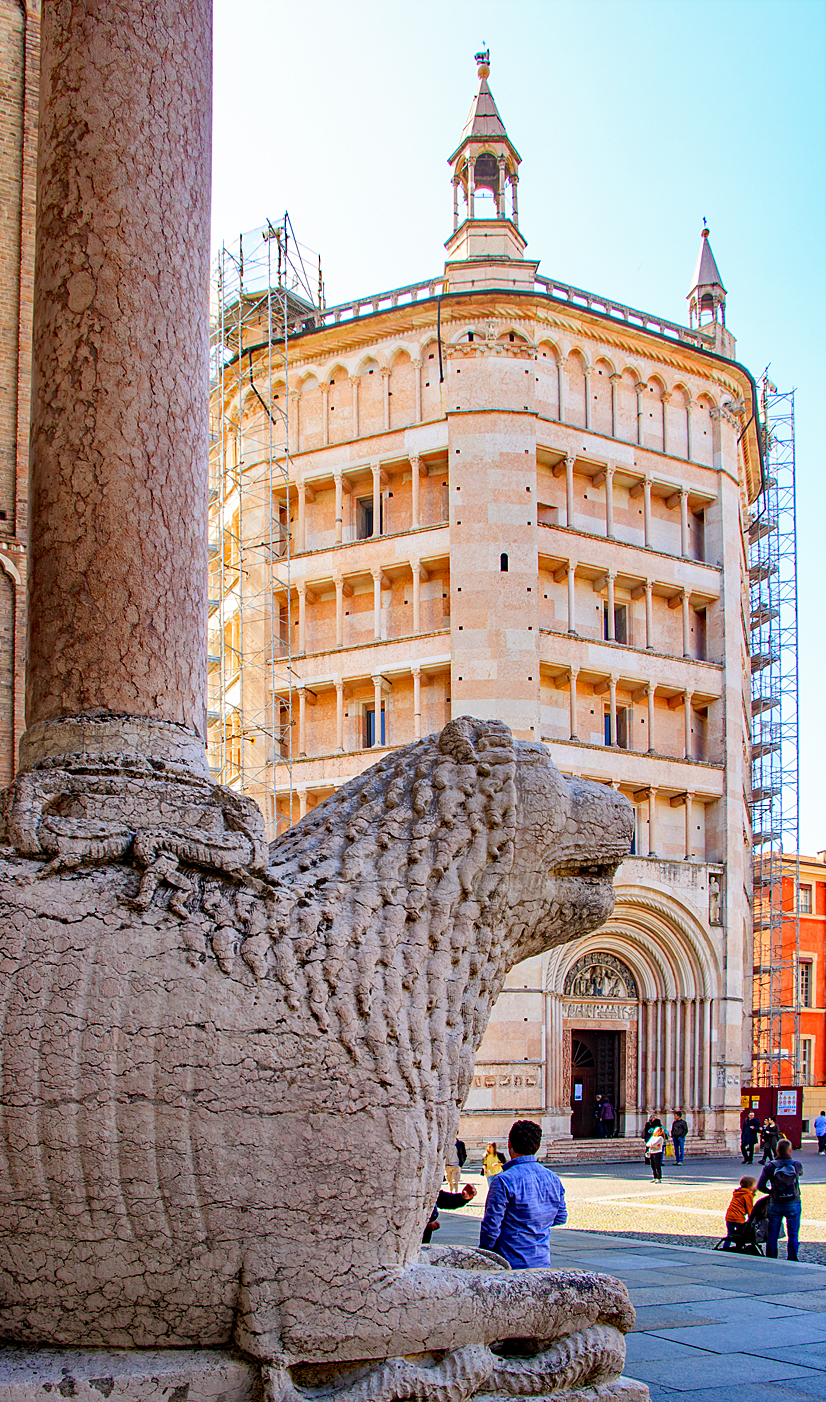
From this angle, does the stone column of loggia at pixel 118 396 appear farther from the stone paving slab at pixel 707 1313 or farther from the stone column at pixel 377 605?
the stone column at pixel 377 605

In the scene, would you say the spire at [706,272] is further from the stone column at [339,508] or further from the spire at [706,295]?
the stone column at [339,508]

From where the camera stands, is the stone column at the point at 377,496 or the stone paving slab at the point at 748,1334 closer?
the stone paving slab at the point at 748,1334

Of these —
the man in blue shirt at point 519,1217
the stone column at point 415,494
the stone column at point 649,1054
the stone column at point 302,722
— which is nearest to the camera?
the man in blue shirt at point 519,1217

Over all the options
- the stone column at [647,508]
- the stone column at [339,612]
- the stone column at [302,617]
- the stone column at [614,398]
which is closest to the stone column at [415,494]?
the stone column at [339,612]

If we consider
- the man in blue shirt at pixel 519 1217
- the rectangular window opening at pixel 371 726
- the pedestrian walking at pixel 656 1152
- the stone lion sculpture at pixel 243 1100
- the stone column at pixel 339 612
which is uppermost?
the stone column at pixel 339 612

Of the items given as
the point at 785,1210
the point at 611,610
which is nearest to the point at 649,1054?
the point at 611,610

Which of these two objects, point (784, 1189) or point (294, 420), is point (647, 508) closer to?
point (294, 420)

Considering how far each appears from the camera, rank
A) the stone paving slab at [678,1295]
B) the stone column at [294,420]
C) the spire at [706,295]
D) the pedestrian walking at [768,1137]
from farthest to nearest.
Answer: the spire at [706,295], the stone column at [294,420], the pedestrian walking at [768,1137], the stone paving slab at [678,1295]

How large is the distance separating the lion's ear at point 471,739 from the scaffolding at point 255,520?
24.3m

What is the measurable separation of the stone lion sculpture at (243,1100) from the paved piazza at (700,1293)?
7.85 ft

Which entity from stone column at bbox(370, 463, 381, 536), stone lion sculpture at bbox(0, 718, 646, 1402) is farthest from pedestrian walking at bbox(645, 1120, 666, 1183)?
stone lion sculpture at bbox(0, 718, 646, 1402)

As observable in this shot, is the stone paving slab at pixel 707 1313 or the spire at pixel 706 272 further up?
the spire at pixel 706 272

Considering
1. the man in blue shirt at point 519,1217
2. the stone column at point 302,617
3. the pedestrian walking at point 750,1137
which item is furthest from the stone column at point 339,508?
the man in blue shirt at point 519,1217

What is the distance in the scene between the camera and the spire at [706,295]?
3428cm
